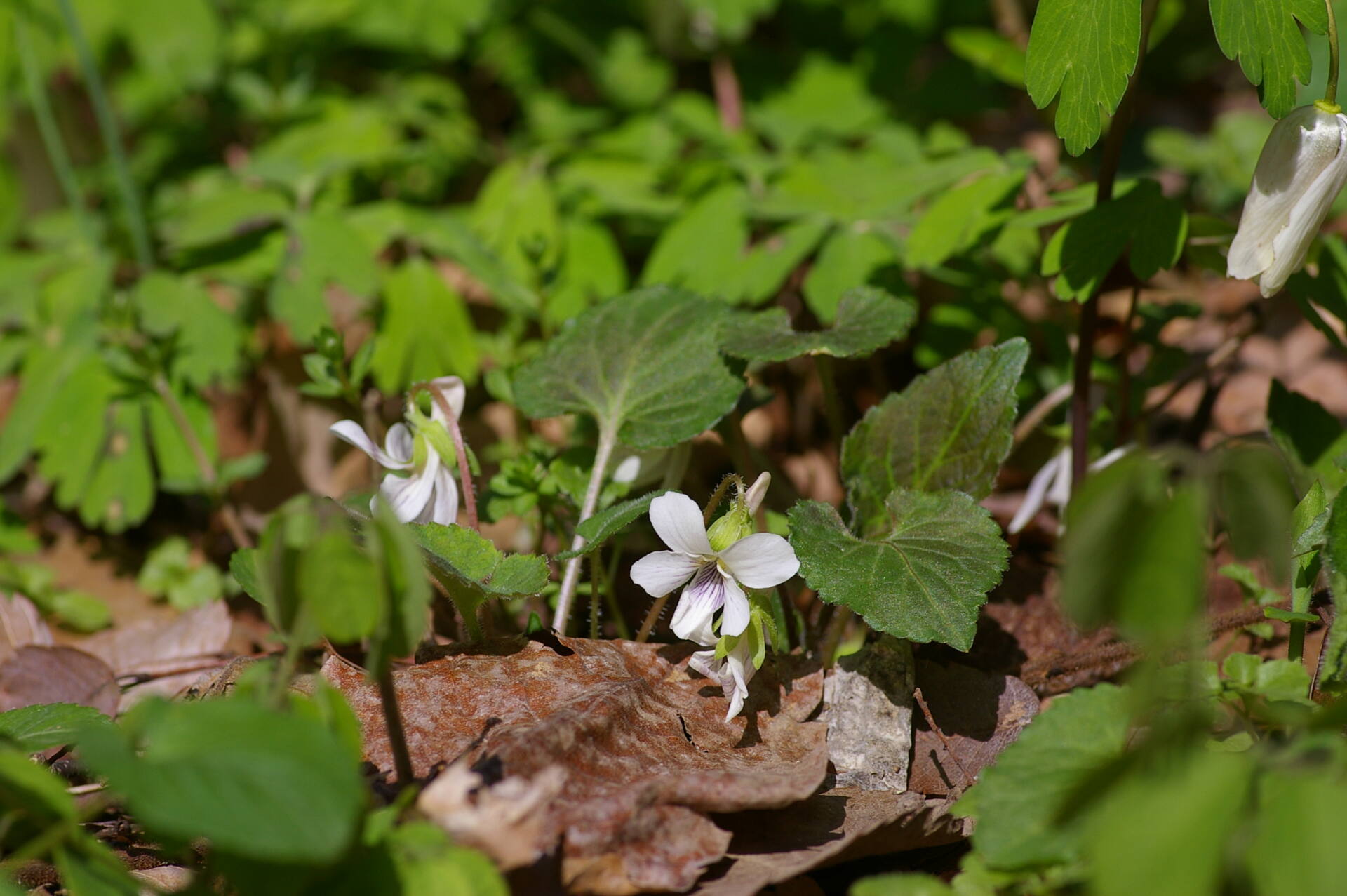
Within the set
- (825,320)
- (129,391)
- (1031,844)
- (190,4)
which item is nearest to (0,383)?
(129,391)

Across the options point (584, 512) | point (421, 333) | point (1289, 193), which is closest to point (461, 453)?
point (584, 512)

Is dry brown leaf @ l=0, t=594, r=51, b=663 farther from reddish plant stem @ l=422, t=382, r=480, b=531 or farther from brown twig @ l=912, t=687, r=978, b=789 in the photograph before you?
brown twig @ l=912, t=687, r=978, b=789

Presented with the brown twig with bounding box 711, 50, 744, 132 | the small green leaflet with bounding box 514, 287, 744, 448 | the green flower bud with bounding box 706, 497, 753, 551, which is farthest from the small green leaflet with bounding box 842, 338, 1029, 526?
the brown twig with bounding box 711, 50, 744, 132

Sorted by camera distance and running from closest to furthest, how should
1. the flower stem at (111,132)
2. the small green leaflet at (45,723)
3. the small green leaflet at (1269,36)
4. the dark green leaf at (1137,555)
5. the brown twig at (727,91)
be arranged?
the dark green leaf at (1137,555) → the small green leaflet at (45,723) → the small green leaflet at (1269,36) → the flower stem at (111,132) → the brown twig at (727,91)

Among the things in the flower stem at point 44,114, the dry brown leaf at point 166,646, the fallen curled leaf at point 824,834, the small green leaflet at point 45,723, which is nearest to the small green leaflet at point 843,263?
the fallen curled leaf at point 824,834

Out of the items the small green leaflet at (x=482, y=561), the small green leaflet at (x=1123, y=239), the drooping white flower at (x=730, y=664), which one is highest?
the small green leaflet at (x=1123, y=239)

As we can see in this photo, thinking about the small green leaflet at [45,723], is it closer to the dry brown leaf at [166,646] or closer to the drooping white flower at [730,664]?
the dry brown leaf at [166,646]

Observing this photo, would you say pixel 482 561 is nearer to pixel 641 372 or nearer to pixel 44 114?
pixel 641 372
